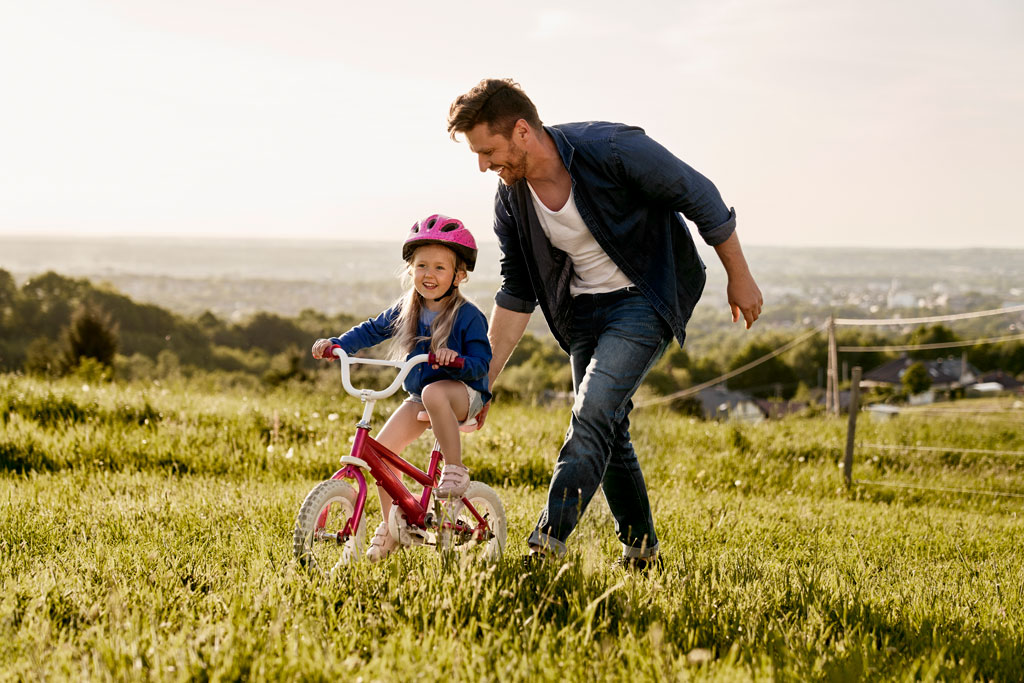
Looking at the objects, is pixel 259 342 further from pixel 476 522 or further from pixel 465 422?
pixel 465 422

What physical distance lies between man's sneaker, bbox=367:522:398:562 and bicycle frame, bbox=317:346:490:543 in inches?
4.6

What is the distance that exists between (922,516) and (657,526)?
9.84 ft

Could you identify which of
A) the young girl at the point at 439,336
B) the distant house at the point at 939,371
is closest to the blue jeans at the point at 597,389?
the young girl at the point at 439,336

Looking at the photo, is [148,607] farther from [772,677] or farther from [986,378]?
[986,378]

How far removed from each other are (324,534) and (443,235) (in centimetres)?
137

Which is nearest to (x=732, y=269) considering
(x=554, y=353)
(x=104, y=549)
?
(x=104, y=549)

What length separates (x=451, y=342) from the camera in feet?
13.1

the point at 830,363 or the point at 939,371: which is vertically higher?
the point at 830,363

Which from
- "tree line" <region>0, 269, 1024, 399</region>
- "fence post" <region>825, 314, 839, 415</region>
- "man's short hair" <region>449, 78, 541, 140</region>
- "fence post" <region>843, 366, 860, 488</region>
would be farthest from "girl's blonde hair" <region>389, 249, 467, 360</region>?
"tree line" <region>0, 269, 1024, 399</region>

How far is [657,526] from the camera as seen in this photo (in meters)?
5.59

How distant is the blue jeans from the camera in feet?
12.6

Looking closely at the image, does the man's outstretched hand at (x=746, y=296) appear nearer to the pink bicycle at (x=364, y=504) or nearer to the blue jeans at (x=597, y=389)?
the blue jeans at (x=597, y=389)

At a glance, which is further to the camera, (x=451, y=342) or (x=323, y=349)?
(x=451, y=342)

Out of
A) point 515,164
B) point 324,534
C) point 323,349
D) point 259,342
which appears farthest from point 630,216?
point 259,342
